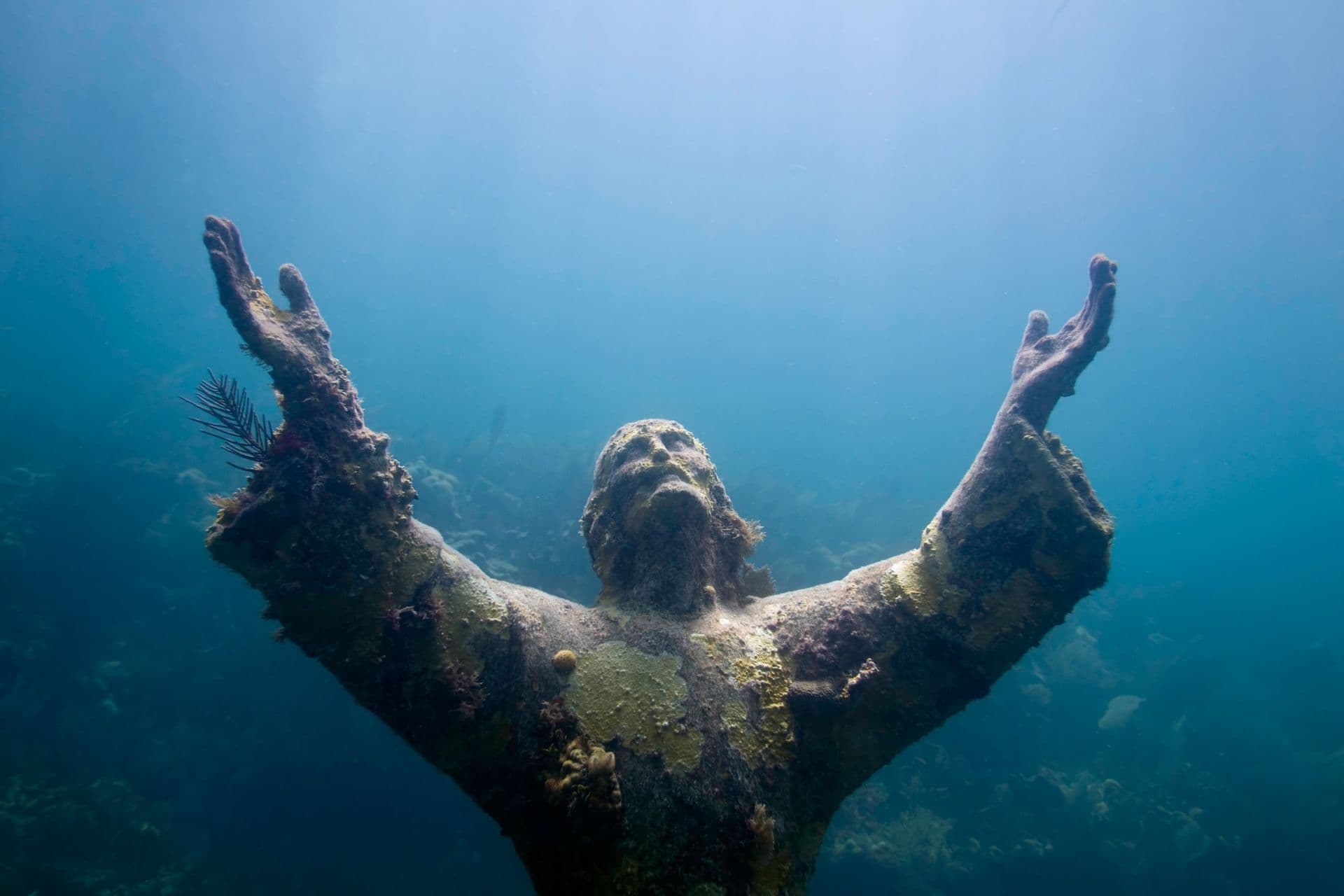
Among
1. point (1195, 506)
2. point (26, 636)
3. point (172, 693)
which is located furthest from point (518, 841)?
point (1195, 506)

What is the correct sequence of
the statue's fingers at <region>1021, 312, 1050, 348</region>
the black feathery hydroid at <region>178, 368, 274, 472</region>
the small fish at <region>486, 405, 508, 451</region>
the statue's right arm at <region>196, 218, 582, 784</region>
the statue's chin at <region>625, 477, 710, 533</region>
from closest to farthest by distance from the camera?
the statue's right arm at <region>196, 218, 582, 784</region> → the black feathery hydroid at <region>178, 368, 274, 472</region> → the statue's chin at <region>625, 477, 710, 533</region> → the statue's fingers at <region>1021, 312, 1050, 348</region> → the small fish at <region>486, 405, 508, 451</region>

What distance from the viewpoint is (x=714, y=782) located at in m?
3.75

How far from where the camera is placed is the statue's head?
482 cm

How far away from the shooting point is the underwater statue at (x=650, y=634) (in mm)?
3588

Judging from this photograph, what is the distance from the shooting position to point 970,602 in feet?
14.6

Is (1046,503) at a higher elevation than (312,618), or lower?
higher

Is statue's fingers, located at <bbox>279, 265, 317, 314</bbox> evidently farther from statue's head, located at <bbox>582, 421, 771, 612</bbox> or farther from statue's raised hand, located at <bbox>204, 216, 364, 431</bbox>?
statue's head, located at <bbox>582, 421, 771, 612</bbox>

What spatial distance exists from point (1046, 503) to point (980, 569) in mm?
733

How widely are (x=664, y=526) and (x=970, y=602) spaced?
2579mm

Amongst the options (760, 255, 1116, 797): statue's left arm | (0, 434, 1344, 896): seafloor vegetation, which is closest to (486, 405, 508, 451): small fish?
(0, 434, 1344, 896): seafloor vegetation

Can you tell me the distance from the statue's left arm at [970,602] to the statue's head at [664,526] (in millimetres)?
957

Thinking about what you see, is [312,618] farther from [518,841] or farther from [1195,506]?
[1195,506]

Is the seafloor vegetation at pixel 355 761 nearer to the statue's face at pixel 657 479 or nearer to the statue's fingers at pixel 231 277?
the statue's face at pixel 657 479

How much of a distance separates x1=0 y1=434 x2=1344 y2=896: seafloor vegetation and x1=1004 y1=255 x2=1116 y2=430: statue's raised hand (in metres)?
16.2
